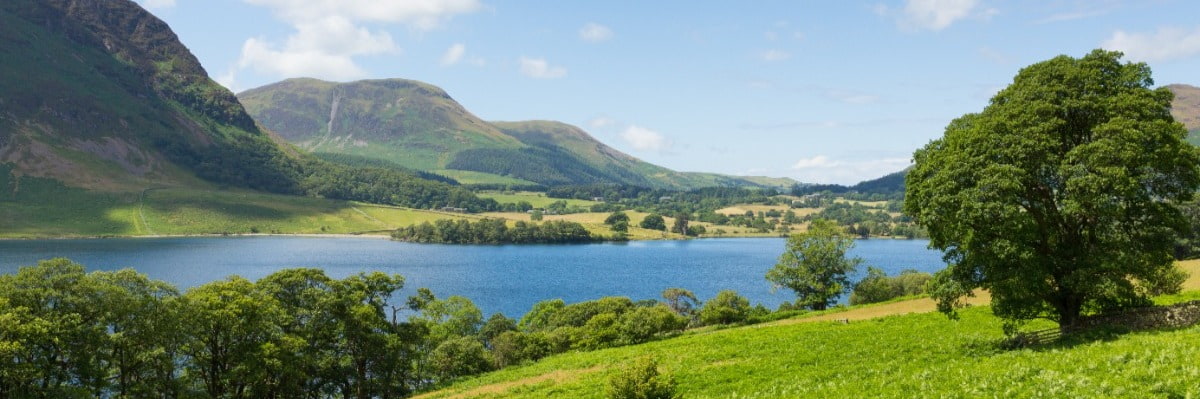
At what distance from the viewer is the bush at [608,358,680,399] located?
24484 mm

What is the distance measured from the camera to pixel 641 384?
2456 cm

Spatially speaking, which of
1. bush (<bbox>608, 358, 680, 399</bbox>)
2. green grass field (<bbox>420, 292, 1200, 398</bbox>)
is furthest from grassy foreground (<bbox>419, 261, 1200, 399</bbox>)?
bush (<bbox>608, 358, 680, 399</bbox>)

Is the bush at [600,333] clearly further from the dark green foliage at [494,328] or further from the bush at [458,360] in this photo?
the dark green foliage at [494,328]

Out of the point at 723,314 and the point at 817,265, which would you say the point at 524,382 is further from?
the point at 817,265

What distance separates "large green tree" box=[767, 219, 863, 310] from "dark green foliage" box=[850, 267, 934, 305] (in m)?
4.51

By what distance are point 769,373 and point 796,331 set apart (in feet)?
49.5

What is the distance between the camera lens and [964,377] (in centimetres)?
2039

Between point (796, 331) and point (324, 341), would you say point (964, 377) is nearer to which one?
point (796, 331)

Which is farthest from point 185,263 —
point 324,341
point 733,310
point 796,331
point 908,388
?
point 908,388

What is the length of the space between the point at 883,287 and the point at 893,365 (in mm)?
63897

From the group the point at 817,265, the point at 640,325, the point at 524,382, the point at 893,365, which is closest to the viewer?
the point at 893,365

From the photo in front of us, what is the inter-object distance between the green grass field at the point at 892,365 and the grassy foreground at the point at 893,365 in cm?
6

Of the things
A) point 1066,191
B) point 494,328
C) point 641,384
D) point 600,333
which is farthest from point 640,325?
point 1066,191

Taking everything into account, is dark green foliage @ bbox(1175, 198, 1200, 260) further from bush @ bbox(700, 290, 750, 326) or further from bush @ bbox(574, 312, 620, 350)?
bush @ bbox(574, 312, 620, 350)
